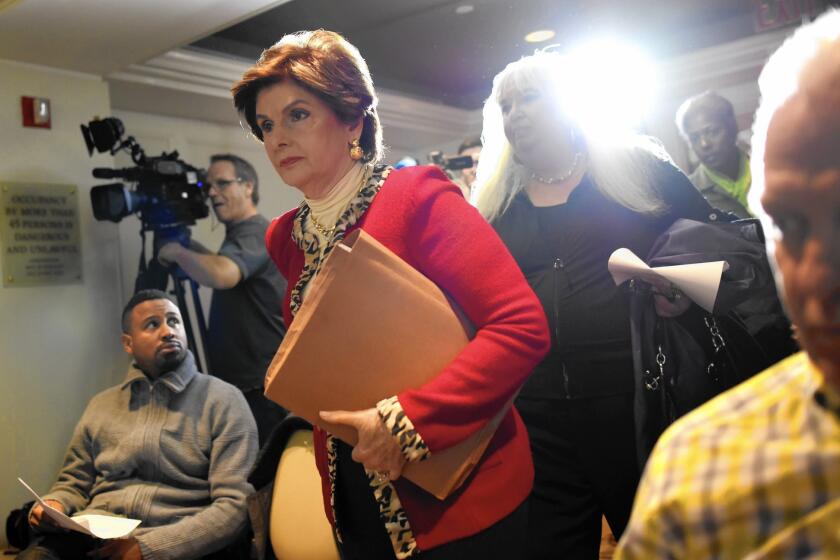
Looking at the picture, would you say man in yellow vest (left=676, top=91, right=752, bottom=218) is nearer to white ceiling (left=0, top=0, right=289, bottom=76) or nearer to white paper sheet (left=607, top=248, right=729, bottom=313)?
white paper sheet (left=607, top=248, right=729, bottom=313)

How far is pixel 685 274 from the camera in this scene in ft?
4.10

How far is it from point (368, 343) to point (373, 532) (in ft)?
0.93

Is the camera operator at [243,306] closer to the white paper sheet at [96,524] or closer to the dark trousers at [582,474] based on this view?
the white paper sheet at [96,524]

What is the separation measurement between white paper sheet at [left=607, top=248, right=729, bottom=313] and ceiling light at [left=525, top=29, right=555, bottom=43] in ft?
9.96

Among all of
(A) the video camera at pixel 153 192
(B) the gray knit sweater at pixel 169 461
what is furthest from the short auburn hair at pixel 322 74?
(A) the video camera at pixel 153 192

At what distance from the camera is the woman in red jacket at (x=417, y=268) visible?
94 centimetres

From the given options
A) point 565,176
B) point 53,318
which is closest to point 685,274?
point 565,176

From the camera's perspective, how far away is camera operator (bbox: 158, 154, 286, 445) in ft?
9.31

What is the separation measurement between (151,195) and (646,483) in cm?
286

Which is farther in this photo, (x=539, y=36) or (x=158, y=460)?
(x=539, y=36)

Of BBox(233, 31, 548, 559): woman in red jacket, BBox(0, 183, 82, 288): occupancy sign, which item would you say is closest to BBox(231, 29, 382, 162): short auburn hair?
BBox(233, 31, 548, 559): woman in red jacket

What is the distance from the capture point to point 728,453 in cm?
43

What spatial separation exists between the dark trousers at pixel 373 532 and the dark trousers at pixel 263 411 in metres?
1.80

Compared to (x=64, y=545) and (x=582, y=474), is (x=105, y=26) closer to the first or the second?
(x=64, y=545)
